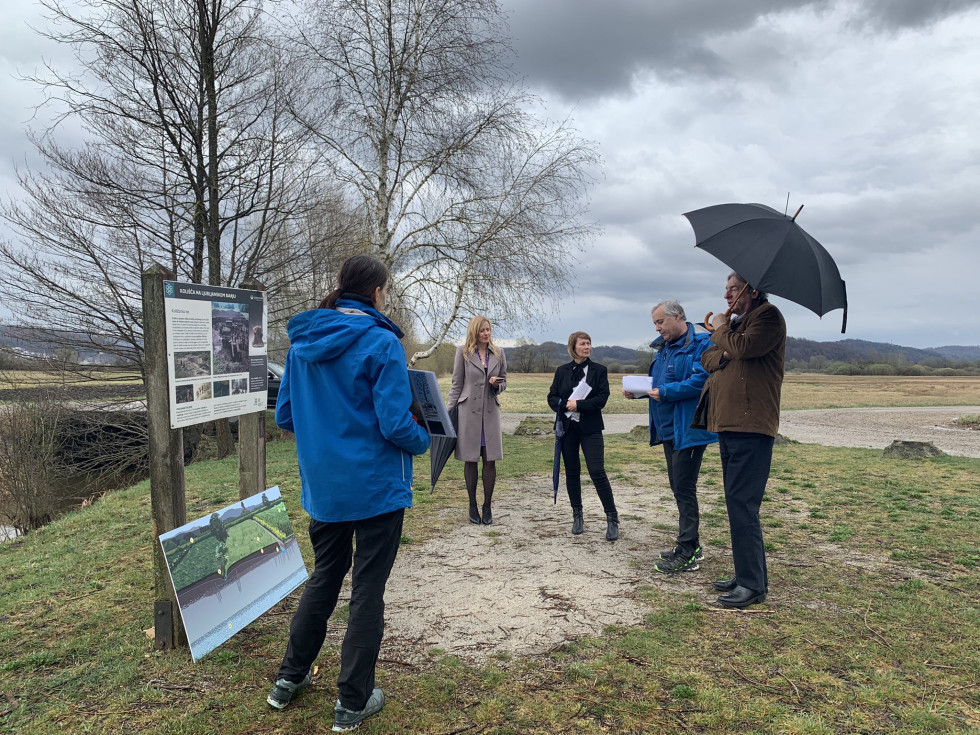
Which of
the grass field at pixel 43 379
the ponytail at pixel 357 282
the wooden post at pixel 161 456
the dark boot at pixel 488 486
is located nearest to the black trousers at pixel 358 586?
the ponytail at pixel 357 282

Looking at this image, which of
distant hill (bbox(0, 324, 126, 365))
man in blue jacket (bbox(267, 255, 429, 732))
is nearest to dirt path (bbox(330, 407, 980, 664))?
man in blue jacket (bbox(267, 255, 429, 732))

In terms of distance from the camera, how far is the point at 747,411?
4.02 metres

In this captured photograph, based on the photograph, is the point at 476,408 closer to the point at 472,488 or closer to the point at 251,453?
the point at 472,488

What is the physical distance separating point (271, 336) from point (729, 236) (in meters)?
15.9

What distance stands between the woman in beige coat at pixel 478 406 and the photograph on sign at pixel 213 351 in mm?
2304

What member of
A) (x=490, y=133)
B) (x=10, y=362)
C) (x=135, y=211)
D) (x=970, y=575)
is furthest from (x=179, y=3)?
(x=970, y=575)

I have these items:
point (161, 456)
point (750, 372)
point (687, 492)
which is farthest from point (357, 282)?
point (687, 492)

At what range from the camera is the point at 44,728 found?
2869 mm

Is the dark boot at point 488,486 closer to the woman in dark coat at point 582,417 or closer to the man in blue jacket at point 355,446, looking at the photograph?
the woman in dark coat at point 582,417

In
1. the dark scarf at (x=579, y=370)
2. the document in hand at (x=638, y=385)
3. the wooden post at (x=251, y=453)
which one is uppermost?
the dark scarf at (x=579, y=370)

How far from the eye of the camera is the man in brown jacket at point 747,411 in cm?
398

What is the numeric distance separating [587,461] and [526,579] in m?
1.45

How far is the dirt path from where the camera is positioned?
378 centimetres

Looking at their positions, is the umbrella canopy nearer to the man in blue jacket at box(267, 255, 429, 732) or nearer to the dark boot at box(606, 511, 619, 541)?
the man in blue jacket at box(267, 255, 429, 732)
